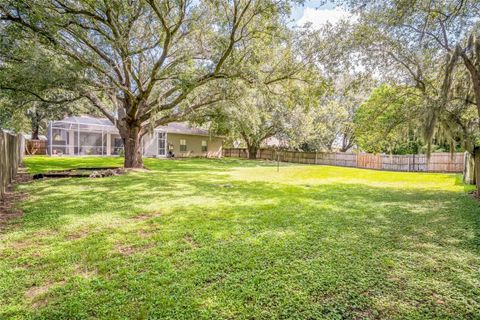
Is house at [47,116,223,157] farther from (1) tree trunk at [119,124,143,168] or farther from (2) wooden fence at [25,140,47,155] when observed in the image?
(1) tree trunk at [119,124,143,168]

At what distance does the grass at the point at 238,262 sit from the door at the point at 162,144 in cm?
1862

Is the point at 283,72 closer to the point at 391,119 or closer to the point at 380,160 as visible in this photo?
the point at 391,119

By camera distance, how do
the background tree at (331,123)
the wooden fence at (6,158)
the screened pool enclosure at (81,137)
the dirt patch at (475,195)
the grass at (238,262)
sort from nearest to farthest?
1. the grass at (238,262)
2. the wooden fence at (6,158)
3. the dirt patch at (475,195)
4. the screened pool enclosure at (81,137)
5. the background tree at (331,123)

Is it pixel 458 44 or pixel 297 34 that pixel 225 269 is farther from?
pixel 297 34

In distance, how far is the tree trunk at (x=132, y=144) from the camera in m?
12.1

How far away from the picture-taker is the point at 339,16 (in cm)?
863

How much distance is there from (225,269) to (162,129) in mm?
21991

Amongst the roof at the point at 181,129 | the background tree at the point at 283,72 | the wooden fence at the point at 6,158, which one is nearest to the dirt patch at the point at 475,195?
the background tree at the point at 283,72

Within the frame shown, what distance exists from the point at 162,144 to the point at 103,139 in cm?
467

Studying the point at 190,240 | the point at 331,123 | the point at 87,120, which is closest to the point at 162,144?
the point at 87,120

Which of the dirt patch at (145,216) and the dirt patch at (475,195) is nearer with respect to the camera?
the dirt patch at (145,216)

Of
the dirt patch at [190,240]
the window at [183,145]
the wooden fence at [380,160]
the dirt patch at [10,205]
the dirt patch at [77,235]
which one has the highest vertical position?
the window at [183,145]

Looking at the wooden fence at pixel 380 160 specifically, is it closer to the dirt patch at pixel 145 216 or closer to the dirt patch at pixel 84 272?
the dirt patch at pixel 145 216

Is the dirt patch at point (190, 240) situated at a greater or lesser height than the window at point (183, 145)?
lesser
